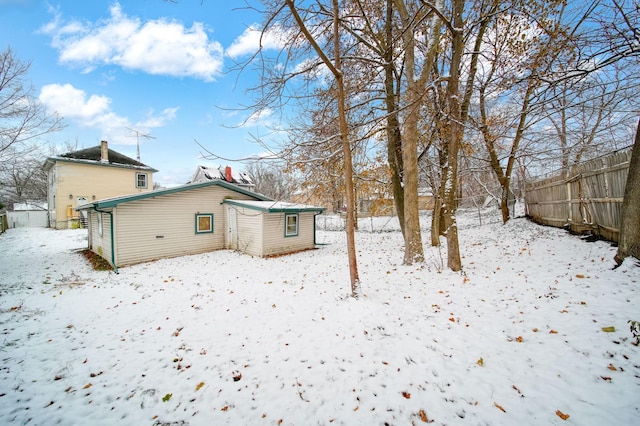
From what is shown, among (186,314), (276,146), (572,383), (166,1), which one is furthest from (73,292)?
(572,383)

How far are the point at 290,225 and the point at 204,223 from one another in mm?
4121

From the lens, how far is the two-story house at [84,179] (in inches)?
750

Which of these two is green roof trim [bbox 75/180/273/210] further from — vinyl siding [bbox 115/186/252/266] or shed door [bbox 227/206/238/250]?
shed door [bbox 227/206/238/250]

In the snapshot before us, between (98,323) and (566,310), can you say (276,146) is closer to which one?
(98,323)

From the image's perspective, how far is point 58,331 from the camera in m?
4.33

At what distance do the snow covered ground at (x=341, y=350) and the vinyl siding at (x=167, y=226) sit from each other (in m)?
3.20

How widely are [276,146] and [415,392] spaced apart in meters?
4.67

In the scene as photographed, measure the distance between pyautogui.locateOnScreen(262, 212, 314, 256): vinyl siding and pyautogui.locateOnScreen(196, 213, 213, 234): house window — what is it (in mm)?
3016

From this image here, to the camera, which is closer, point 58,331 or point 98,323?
point 58,331

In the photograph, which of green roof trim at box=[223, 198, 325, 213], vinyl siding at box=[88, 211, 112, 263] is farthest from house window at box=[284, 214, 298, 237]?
vinyl siding at box=[88, 211, 112, 263]

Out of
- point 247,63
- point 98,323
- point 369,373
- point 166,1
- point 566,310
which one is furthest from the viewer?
point 247,63

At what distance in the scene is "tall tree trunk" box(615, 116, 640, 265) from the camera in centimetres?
431

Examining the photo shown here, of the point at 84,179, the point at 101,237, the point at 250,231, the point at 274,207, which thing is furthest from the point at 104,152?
the point at 274,207

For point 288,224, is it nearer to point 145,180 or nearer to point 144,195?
point 144,195
